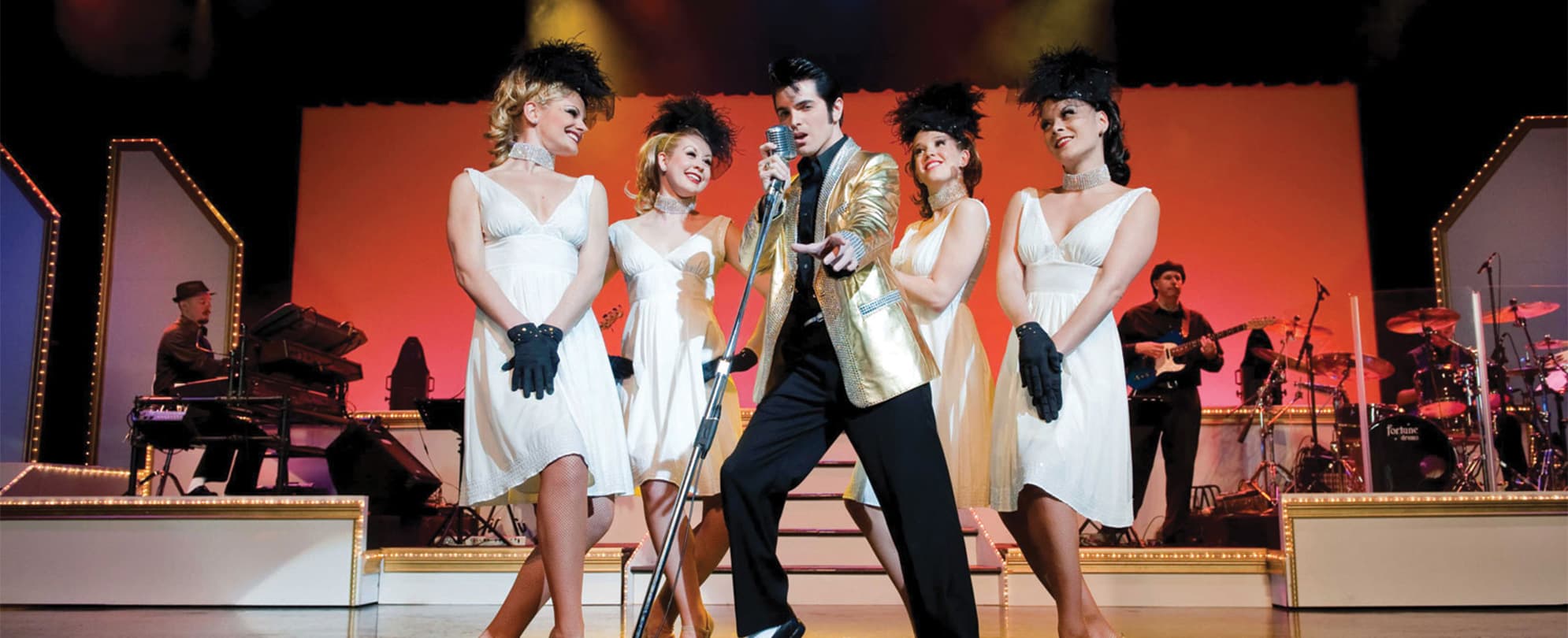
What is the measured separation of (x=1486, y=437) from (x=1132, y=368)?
1.90 meters

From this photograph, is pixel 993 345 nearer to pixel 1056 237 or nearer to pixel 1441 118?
pixel 1441 118

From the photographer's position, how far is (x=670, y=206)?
166 inches

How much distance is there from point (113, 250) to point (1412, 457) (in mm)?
9780

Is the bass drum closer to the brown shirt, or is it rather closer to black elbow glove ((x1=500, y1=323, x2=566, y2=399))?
black elbow glove ((x1=500, y1=323, x2=566, y2=399))

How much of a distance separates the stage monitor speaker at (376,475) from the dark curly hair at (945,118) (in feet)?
14.7

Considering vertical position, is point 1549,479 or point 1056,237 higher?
point 1056,237

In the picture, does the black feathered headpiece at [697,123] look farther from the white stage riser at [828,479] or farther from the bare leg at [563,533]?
the white stage riser at [828,479]

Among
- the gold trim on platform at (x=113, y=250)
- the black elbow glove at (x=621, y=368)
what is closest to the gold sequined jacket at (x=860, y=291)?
the black elbow glove at (x=621, y=368)

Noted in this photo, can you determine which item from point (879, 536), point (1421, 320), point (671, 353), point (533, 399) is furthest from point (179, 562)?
point (1421, 320)

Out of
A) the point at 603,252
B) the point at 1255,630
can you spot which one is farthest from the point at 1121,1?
the point at 603,252

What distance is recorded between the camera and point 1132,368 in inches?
283

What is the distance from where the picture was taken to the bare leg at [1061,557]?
3197 millimetres

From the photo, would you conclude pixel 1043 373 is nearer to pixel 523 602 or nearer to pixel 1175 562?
pixel 523 602

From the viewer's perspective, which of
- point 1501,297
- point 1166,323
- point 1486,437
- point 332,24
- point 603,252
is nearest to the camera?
point 603,252
